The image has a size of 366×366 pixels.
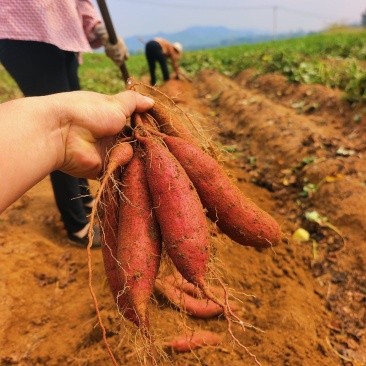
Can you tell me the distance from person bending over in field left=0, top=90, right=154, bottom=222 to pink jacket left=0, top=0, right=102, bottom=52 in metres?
0.94

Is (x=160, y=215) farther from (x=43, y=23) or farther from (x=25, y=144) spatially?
(x=43, y=23)

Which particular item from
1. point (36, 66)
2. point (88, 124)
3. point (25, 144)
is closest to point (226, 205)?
point (88, 124)

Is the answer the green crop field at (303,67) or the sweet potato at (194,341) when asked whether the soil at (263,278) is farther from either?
the green crop field at (303,67)

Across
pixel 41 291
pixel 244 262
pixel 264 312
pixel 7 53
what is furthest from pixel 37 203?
pixel 264 312

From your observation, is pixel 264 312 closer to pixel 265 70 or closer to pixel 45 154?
pixel 45 154

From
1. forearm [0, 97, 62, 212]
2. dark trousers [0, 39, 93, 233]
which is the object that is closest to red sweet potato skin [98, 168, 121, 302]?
forearm [0, 97, 62, 212]

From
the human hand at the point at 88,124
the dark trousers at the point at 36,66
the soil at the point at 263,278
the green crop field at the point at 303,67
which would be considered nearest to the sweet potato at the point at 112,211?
the human hand at the point at 88,124

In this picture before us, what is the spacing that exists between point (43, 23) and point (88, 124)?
43.5 inches

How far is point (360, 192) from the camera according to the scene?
286cm

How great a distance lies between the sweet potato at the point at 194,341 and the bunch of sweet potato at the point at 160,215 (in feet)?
1.93

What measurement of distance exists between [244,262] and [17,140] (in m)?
1.95

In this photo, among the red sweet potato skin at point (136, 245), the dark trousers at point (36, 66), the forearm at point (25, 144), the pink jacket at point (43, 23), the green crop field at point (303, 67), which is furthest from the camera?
the green crop field at point (303, 67)

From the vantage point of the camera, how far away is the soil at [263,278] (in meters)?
1.94

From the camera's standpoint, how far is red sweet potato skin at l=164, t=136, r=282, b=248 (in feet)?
5.18
